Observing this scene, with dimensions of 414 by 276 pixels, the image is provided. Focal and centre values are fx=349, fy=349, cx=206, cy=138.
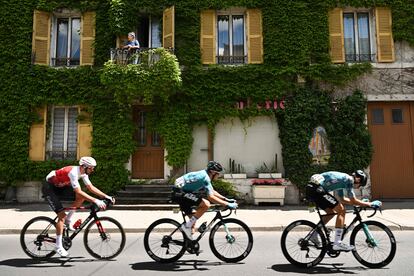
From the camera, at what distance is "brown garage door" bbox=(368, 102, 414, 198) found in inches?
539

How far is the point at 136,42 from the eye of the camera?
13.9m

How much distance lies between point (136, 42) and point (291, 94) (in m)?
6.57

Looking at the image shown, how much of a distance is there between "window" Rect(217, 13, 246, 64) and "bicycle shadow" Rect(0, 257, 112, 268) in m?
10.4

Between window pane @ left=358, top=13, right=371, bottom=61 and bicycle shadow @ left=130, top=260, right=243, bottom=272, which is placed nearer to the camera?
bicycle shadow @ left=130, top=260, right=243, bottom=272

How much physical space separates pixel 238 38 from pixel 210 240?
35.3 ft

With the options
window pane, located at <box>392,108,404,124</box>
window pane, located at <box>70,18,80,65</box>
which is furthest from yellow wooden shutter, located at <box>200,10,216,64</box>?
window pane, located at <box>392,108,404,124</box>

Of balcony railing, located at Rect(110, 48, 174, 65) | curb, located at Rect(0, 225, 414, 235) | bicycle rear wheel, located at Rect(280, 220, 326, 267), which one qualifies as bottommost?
curb, located at Rect(0, 225, 414, 235)

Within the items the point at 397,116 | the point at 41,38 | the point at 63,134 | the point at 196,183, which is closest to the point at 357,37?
the point at 397,116

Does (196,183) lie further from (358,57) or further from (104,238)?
(358,57)

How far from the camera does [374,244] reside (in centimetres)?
565

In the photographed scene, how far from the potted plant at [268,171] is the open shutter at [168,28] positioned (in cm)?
606

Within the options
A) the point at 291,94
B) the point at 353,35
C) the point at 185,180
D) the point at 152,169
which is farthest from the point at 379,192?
the point at 185,180

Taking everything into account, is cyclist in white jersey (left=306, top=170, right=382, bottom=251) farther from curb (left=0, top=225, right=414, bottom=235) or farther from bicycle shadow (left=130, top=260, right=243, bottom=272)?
curb (left=0, top=225, right=414, bottom=235)

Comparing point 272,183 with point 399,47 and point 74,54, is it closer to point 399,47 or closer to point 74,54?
point 399,47
